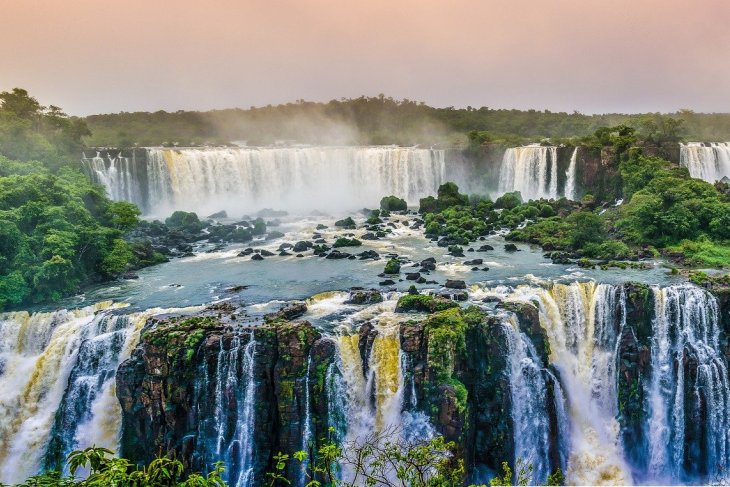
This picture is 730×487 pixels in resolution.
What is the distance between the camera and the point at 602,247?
85.6 feet

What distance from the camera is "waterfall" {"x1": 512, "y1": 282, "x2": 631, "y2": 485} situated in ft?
58.7

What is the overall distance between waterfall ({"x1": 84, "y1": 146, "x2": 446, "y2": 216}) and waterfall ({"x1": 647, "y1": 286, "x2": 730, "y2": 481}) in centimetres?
2910

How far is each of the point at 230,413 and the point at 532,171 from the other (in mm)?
33226

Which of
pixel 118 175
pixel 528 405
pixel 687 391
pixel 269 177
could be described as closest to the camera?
pixel 528 405

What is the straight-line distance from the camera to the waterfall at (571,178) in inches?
1640

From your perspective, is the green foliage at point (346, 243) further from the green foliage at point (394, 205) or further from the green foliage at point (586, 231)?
the green foliage at point (394, 205)

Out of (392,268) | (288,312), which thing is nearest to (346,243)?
(392,268)

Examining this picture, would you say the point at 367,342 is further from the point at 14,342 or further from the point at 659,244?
the point at 659,244

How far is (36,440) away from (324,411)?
28.8 ft

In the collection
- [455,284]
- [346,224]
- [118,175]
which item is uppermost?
[118,175]

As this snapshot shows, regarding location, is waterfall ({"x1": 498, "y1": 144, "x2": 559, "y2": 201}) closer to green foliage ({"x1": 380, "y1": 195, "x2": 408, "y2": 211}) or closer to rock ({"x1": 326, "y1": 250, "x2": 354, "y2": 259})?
green foliage ({"x1": 380, "y1": 195, "x2": 408, "y2": 211})

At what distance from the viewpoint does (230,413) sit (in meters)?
16.3

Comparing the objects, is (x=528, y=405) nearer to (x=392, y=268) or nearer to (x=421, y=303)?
(x=421, y=303)

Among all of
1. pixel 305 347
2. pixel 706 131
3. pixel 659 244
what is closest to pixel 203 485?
pixel 305 347
